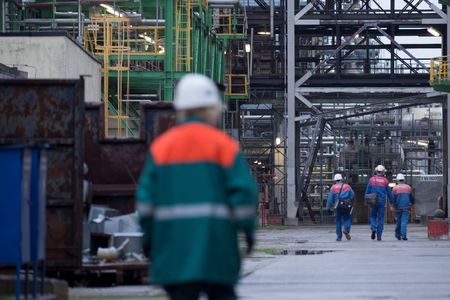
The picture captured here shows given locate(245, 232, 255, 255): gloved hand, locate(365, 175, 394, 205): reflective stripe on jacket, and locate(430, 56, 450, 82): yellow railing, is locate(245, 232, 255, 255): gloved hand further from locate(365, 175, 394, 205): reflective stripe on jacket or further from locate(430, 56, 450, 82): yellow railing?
locate(430, 56, 450, 82): yellow railing

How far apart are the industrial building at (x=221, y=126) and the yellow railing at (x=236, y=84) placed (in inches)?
3.5

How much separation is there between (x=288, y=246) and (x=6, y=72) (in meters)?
8.03

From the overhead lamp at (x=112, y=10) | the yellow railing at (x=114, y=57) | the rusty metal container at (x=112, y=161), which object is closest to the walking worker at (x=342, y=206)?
the yellow railing at (x=114, y=57)

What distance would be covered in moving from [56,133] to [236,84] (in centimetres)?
4030

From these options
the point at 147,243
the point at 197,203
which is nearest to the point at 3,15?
the point at 147,243

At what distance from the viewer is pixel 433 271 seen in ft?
59.3

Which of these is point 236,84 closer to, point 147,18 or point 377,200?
point 147,18

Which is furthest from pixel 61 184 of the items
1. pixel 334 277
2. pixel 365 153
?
pixel 365 153

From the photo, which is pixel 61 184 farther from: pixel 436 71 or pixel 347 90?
pixel 347 90

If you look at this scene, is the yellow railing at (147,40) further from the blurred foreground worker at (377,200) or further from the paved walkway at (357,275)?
the paved walkway at (357,275)

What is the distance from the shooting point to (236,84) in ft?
179

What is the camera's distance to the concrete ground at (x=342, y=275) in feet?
46.0

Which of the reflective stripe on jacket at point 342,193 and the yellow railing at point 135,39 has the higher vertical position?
the yellow railing at point 135,39

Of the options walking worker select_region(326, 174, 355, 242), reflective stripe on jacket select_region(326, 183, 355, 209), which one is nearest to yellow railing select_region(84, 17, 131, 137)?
reflective stripe on jacket select_region(326, 183, 355, 209)
